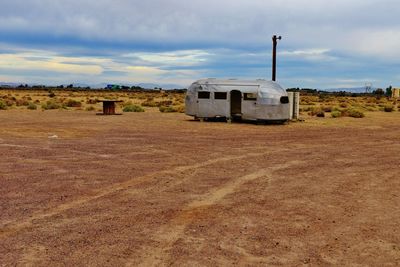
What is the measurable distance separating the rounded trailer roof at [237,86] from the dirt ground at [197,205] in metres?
10.8

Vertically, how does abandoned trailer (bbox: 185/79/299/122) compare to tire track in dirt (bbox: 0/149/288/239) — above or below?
above

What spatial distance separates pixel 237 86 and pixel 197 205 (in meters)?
20.2

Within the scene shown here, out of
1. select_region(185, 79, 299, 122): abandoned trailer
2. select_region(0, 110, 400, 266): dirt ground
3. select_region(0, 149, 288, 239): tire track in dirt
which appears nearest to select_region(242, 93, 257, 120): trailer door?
select_region(185, 79, 299, 122): abandoned trailer

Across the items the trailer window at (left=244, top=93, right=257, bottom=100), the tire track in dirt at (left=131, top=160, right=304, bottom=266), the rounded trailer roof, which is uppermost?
the rounded trailer roof

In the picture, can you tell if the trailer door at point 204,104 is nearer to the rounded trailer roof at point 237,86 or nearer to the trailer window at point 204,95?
the trailer window at point 204,95

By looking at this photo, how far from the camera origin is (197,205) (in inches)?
353

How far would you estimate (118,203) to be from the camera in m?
9.03

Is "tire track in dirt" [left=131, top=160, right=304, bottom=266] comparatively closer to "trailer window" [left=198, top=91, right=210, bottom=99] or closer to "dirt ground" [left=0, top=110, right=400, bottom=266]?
"dirt ground" [left=0, top=110, right=400, bottom=266]

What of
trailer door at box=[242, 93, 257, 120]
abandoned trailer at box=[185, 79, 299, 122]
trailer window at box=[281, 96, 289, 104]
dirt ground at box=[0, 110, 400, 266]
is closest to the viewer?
dirt ground at box=[0, 110, 400, 266]

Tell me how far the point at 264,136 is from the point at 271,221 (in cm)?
1396

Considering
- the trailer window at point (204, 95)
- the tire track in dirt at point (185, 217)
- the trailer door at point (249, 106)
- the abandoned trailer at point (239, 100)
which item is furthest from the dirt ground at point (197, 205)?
the trailer window at point (204, 95)

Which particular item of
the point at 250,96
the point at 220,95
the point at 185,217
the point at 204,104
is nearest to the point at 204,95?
the point at 204,104

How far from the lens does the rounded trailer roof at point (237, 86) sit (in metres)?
28.1

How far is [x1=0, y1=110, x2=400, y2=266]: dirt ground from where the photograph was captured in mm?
6418
